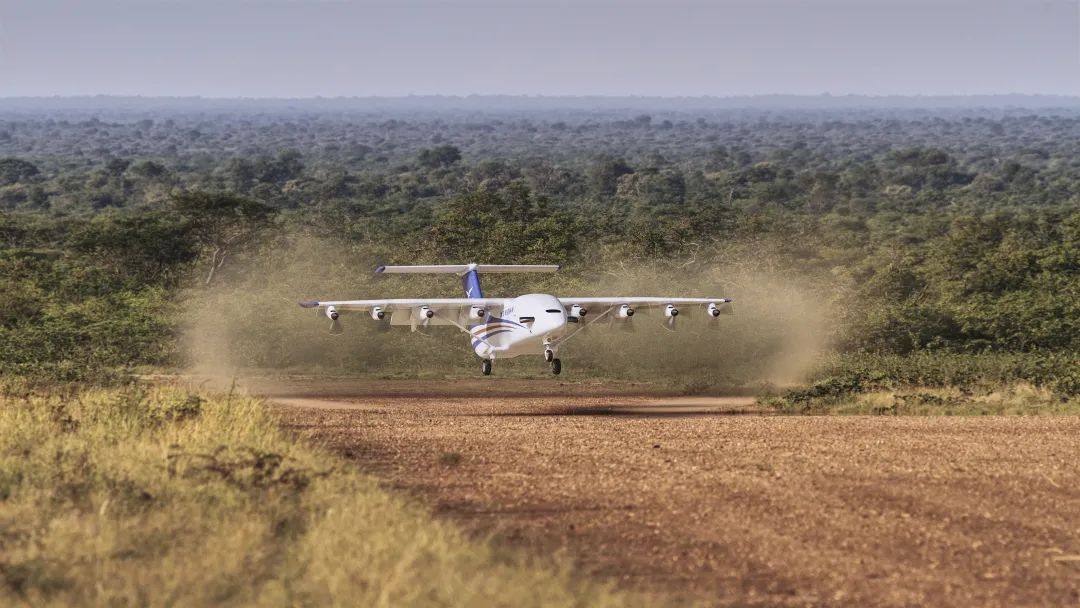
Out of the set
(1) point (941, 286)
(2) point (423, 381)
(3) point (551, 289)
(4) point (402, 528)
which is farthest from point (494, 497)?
(1) point (941, 286)

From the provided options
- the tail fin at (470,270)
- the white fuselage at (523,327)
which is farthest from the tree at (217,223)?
the white fuselage at (523,327)

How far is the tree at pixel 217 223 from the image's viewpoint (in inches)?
3027

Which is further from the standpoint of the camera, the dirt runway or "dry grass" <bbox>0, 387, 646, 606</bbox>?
the dirt runway

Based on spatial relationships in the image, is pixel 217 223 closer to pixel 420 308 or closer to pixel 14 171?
pixel 420 308

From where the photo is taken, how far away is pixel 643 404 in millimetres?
42375

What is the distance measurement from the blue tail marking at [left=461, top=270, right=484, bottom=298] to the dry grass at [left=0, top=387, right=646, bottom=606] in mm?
25740

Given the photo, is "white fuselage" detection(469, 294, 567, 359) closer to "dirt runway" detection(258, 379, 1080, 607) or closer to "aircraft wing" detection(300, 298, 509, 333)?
"aircraft wing" detection(300, 298, 509, 333)

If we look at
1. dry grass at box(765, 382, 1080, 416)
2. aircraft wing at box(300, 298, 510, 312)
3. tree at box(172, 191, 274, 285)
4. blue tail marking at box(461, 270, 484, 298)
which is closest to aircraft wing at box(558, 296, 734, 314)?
aircraft wing at box(300, 298, 510, 312)

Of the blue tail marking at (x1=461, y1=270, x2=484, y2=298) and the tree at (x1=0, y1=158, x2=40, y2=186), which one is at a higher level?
the blue tail marking at (x1=461, y1=270, x2=484, y2=298)

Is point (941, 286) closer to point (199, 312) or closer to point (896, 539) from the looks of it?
point (199, 312)

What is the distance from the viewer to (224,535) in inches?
534

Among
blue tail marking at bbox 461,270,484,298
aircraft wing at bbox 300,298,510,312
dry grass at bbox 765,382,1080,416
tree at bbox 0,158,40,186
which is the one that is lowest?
tree at bbox 0,158,40,186

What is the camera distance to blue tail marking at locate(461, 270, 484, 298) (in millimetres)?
45219

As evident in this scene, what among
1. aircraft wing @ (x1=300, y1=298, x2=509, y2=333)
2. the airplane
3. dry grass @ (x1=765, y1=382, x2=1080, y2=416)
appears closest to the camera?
dry grass @ (x1=765, y1=382, x2=1080, y2=416)
